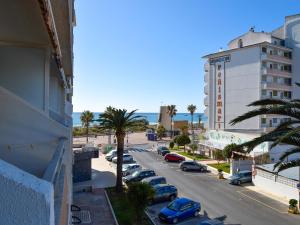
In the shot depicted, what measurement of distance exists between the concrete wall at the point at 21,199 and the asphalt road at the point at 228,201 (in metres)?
22.1

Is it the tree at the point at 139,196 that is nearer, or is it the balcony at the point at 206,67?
the tree at the point at 139,196

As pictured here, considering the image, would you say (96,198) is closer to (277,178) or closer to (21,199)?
(277,178)

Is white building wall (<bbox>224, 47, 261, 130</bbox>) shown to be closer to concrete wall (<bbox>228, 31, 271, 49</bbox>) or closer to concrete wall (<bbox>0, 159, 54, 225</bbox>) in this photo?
concrete wall (<bbox>228, 31, 271, 49</bbox>)

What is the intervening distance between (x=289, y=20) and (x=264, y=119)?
57.1 feet

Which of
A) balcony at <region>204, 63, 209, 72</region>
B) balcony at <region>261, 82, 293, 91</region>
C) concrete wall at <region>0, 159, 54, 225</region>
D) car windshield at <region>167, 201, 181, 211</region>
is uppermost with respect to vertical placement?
balcony at <region>204, 63, 209, 72</region>

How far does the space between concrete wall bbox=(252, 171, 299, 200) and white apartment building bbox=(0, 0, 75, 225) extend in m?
24.2

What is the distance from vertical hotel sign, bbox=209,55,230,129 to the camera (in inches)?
2229

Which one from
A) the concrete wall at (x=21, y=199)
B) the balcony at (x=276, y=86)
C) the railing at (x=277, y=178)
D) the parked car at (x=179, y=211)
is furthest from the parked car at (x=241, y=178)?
the concrete wall at (x=21, y=199)

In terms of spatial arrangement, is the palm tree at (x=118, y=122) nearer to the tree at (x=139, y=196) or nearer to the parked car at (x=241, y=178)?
the tree at (x=139, y=196)

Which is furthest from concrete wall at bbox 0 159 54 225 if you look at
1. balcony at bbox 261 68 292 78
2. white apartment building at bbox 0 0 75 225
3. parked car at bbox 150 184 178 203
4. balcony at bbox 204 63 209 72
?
balcony at bbox 204 63 209 72

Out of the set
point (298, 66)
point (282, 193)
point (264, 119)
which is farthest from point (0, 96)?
point (298, 66)

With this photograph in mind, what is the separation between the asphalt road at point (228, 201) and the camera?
22.7m

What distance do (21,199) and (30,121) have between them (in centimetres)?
412

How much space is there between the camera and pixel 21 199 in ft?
4.55
